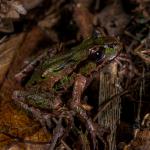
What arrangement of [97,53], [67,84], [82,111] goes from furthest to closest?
[67,84], [97,53], [82,111]

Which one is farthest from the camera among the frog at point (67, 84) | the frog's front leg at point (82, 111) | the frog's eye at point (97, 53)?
the frog's eye at point (97, 53)

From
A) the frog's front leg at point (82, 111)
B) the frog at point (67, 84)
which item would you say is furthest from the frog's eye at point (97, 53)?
the frog's front leg at point (82, 111)

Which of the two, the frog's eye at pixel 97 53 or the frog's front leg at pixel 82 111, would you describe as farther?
the frog's eye at pixel 97 53

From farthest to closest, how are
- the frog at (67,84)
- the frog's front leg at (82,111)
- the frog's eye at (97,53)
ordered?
1. the frog's eye at (97,53)
2. the frog at (67,84)
3. the frog's front leg at (82,111)

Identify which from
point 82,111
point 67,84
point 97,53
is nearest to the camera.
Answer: point 82,111

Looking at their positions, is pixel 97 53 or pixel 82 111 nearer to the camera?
pixel 82 111

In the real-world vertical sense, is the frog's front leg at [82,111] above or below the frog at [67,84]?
below

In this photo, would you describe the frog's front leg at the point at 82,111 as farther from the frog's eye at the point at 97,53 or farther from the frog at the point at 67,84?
the frog's eye at the point at 97,53

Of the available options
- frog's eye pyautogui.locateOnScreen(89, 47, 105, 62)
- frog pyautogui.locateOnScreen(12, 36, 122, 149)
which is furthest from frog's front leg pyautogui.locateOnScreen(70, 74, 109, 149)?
frog's eye pyautogui.locateOnScreen(89, 47, 105, 62)

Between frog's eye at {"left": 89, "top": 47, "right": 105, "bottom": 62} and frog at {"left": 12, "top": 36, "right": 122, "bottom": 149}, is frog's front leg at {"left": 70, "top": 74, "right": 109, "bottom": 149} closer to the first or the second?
frog at {"left": 12, "top": 36, "right": 122, "bottom": 149}
